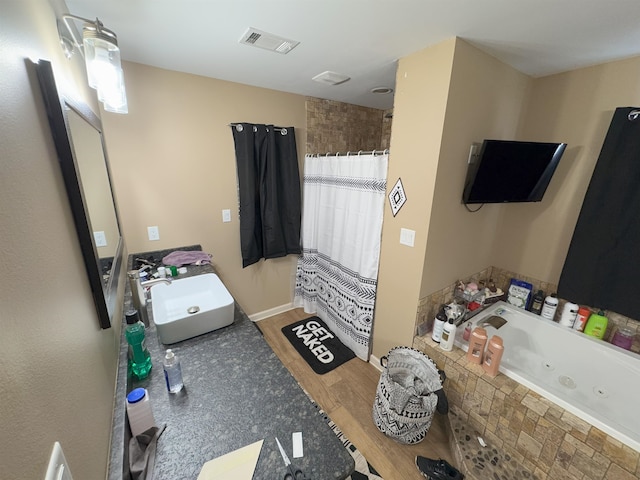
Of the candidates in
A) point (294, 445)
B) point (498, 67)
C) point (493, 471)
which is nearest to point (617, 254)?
point (498, 67)

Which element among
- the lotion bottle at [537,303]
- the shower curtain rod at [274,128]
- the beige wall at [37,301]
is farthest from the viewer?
the shower curtain rod at [274,128]

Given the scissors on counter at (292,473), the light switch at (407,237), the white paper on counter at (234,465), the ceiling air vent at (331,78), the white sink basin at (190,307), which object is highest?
the ceiling air vent at (331,78)

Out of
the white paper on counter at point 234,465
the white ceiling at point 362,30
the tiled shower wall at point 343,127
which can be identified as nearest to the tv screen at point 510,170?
the white ceiling at point 362,30

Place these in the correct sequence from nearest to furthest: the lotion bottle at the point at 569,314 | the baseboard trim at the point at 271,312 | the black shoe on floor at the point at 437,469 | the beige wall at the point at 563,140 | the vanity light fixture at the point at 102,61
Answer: the vanity light fixture at the point at 102,61, the black shoe on floor at the point at 437,469, the beige wall at the point at 563,140, the lotion bottle at the point at 569,314, the baseboard trim at the point at 271,312

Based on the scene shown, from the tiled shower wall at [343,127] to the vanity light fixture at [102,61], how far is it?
176 centimetres

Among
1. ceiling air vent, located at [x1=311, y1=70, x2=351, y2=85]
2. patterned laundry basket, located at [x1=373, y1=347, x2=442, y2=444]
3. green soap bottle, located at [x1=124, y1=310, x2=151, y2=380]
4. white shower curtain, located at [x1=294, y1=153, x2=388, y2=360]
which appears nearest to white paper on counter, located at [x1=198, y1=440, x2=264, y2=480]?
green soap bottle, located at [x1=124, y1=310, x2=151, y2=380]

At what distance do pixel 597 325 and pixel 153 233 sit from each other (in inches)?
129

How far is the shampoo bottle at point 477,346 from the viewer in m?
1.52

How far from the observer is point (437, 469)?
1363 millimetres

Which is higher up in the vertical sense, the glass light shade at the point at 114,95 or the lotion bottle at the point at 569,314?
the glass light shade at the point at 114,95

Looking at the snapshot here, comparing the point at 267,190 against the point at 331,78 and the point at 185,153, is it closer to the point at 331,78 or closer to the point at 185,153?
the point at 185,153

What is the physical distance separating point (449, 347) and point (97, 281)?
6.08 feet

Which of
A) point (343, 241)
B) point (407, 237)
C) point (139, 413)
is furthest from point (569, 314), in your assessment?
point (139, 413)

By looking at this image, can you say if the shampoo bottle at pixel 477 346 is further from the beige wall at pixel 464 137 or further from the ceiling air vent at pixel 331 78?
the ceiling air vent at pixel 331 78
